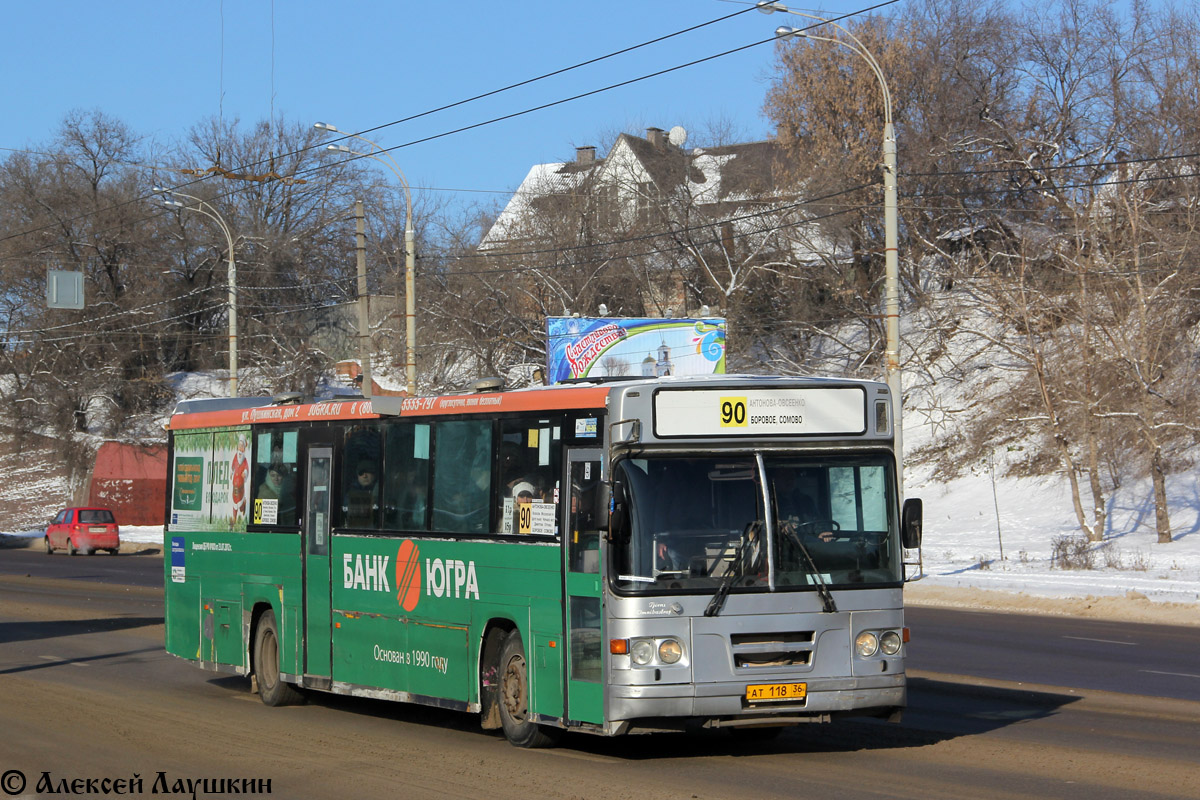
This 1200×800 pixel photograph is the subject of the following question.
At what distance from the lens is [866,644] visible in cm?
912

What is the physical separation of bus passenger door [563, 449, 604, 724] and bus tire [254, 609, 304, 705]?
15.8ft

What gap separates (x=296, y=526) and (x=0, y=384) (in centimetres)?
5812

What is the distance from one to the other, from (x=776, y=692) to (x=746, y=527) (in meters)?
1.11

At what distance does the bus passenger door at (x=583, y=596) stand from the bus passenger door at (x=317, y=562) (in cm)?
384

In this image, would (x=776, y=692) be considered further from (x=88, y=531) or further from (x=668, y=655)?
(x=88, y=531)

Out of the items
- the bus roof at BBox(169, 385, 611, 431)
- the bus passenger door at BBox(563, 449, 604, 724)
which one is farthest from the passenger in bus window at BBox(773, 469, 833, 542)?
the bus roof at BBox(169, 385, 611, 431)

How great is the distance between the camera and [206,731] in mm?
10953

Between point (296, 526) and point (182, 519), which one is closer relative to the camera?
point (296, 526)

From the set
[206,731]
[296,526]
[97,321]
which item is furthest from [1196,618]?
[97,321]

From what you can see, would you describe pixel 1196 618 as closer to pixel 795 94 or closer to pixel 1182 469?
pixel 1182 469

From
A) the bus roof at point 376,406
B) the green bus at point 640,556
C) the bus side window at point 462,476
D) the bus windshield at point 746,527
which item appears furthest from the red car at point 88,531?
the bus windshield at point 746,527

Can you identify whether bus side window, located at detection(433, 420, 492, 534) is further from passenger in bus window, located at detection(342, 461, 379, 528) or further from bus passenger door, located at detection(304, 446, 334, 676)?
bus passenger door, located at detection(304, 446, 334, 676)

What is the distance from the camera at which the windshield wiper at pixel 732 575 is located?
28.7 feet

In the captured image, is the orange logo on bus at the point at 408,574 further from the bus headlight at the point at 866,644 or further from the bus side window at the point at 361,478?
the bus headlight at the point at 866,644
